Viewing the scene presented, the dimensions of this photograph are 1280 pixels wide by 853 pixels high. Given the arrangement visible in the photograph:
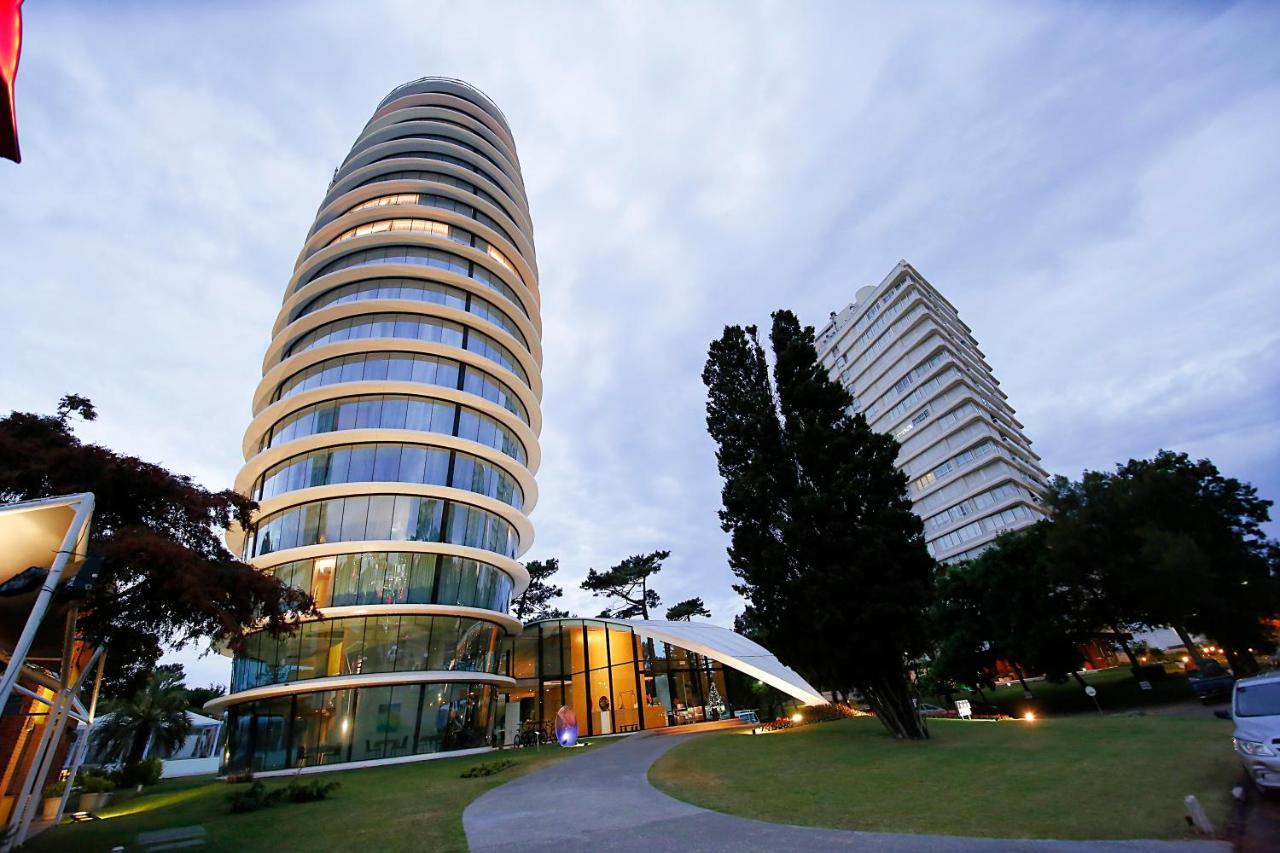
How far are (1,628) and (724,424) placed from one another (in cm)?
2146

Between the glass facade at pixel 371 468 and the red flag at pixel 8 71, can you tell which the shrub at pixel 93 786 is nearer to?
the glass facade at pixel 371 468

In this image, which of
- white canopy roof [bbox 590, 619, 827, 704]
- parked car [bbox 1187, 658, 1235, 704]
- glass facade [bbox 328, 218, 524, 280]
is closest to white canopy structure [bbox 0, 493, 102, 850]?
white canopy roof [bbox 590, 619, 827, 704]

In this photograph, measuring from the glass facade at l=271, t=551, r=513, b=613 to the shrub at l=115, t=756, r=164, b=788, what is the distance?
10.00 metres

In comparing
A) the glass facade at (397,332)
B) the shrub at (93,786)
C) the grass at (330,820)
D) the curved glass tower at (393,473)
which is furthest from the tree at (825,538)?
the shrub at (93,786)

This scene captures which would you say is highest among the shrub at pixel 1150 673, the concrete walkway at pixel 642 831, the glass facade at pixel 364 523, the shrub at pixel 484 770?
the glass facade at pixel 364 523

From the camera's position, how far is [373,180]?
142ft

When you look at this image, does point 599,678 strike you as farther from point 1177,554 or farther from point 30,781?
point 1177,554

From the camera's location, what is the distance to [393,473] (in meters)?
29.8

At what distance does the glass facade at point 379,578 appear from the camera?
27.1 m

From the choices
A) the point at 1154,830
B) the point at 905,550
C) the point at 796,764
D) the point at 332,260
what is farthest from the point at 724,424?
the point at 332,260

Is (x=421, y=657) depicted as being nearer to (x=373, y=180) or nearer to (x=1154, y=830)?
(x=1154, y=830)

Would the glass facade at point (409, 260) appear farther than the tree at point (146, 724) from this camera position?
Yes

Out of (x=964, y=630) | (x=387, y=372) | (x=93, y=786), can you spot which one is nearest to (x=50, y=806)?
(x=93, y=786)

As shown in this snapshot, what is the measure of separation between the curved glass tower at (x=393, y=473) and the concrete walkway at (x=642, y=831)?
615 inches
